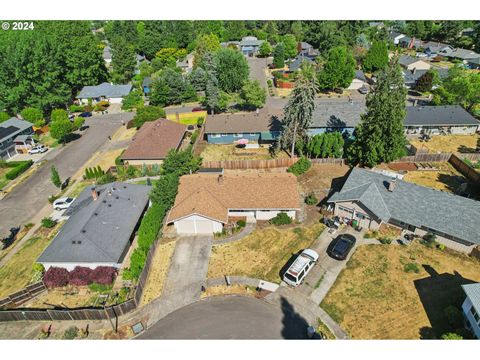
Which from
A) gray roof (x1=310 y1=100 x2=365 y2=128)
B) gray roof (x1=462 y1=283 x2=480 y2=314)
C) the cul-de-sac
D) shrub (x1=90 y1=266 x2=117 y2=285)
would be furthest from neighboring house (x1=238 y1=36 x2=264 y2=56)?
gray roof (x1=462 y1=283 x2=480 y2=314)

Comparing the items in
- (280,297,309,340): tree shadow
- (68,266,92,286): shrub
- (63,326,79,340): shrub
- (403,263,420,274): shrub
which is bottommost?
(63,326,79,340): shrub

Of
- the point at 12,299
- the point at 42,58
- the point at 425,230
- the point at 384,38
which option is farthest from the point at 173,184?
the point at 384,38

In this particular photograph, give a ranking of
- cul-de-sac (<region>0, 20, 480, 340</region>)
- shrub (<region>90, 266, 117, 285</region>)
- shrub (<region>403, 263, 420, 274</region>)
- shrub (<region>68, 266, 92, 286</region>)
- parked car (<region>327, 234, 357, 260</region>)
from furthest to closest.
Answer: parked car (<region>327, 234, 357, 260</region>)
shrub (<region>403, 263, 420, 274</region>)
shrub (<region>68, 266, 92, 286</region>)
shrub (<region>90, 266, 117, 285</region>)
cul-de-sac (<region>0, 20, 480, 340</region>)

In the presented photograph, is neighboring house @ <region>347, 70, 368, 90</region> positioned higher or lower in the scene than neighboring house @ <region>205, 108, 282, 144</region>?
higher

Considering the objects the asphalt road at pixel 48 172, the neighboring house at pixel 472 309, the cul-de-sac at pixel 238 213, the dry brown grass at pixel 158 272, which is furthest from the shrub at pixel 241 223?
the asphalt road at pixel 48 172

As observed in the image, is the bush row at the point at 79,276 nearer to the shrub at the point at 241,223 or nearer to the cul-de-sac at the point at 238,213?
the cul-de-sac at the point at 238,213

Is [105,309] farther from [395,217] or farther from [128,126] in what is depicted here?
[128,126]

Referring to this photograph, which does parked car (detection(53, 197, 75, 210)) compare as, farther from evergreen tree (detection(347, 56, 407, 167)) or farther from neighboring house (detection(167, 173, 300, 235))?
evergreen tree (detection(347, 56, 407, 167))
